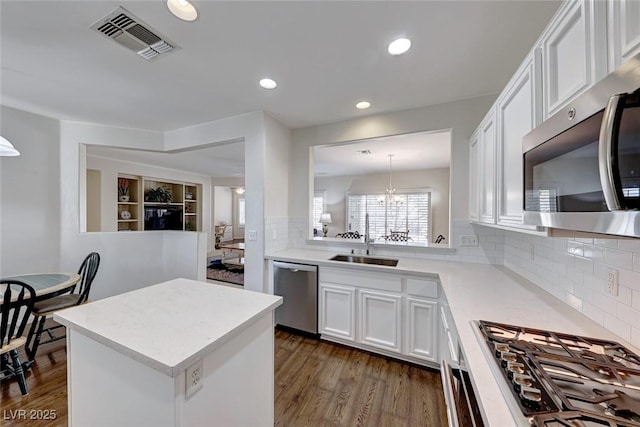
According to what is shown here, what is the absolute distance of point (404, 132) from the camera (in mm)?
2725

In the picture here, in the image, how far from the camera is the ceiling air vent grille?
56.5 inches

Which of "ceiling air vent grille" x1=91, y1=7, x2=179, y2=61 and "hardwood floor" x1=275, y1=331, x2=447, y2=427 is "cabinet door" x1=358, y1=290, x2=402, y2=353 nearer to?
"hardwood floor" x1=275, y1=331, x2=447, y2=427

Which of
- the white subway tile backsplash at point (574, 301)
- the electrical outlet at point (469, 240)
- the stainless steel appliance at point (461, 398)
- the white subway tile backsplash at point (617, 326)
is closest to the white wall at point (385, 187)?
the electrical outlet at point (469, 240)

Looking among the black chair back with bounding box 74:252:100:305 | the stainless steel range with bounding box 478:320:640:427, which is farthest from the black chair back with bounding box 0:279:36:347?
the stainless steel range with bounding box 478:320:640:427

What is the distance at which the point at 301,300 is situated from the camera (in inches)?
105

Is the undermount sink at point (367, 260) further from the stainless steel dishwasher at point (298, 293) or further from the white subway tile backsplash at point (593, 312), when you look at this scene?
the white subway tile backsplash at point (593, 312)

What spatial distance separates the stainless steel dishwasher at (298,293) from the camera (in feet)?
8.55

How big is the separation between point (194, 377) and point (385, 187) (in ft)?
22.8

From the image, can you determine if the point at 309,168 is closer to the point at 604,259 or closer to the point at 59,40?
the point at 59,40

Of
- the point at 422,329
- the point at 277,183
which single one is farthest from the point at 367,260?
the point at 277,183

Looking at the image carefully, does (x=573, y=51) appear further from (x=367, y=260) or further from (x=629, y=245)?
(x=367, y=260)

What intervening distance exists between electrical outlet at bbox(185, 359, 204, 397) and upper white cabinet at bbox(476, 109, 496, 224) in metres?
1.88

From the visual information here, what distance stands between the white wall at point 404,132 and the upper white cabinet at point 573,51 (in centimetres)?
147

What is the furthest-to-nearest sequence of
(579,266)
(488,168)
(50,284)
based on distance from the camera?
1. (50,284)
2. (488,168)
3. (579,266)
